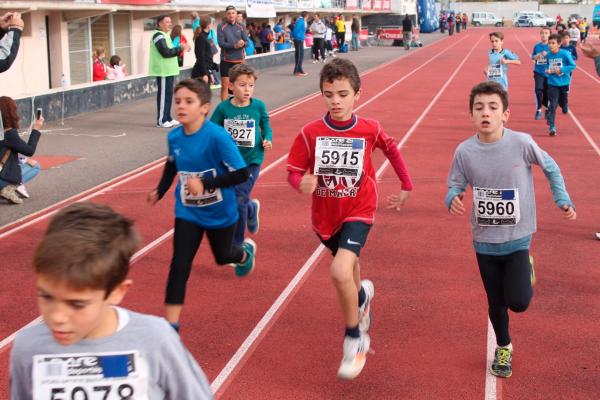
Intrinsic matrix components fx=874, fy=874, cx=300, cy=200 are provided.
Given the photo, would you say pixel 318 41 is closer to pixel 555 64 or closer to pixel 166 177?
pixel 555 64

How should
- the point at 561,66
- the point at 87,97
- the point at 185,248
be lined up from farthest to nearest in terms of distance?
the point at 87,97 < the point at 561,66 < the point at 185,248

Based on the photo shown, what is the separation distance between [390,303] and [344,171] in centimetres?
181

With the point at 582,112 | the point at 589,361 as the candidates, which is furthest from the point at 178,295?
the point at 582,112

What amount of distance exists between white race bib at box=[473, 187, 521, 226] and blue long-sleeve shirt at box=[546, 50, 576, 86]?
11.5 metres

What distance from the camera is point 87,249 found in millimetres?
2316

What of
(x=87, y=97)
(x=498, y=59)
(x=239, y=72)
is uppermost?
(x=239, y=72)

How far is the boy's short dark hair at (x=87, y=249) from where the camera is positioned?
2.30 metres

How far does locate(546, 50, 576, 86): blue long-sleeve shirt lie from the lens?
621 inches

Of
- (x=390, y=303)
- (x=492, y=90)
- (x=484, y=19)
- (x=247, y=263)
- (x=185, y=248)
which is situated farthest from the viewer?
(x=484, y=19)

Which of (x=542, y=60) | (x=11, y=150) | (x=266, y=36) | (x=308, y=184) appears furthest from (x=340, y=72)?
(x=266, y=36)

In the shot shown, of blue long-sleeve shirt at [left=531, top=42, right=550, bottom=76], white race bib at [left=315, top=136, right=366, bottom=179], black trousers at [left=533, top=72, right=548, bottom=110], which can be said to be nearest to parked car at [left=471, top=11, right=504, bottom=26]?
black trousers at [left=533, top=72, right=548, bottom=110]

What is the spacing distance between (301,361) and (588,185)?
22.6 ft

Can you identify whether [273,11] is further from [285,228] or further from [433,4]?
[433,4]

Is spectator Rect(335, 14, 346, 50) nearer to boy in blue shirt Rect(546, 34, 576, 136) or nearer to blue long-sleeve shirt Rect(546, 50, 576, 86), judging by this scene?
boy in blue shirt Rect(546, 34, 576, 136)
